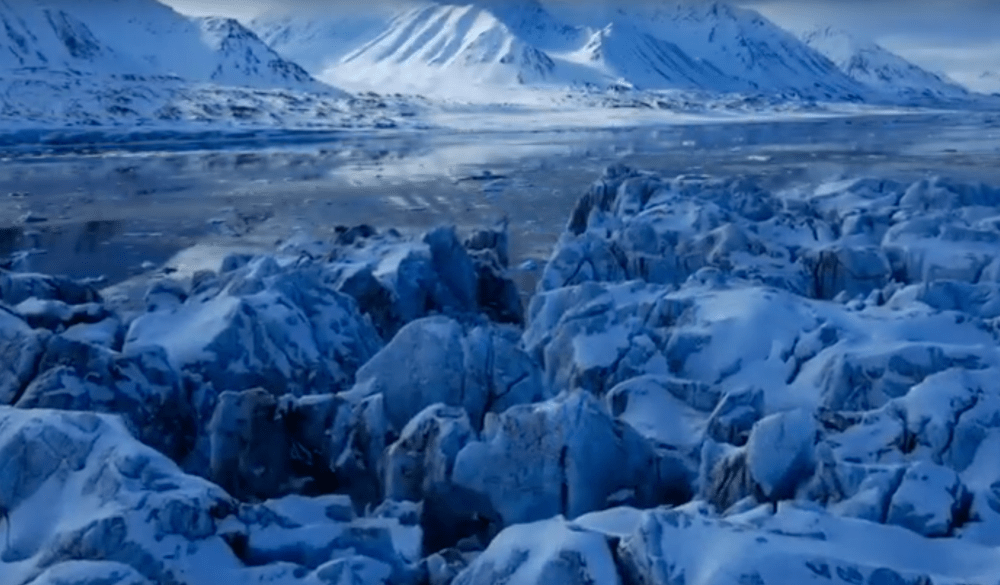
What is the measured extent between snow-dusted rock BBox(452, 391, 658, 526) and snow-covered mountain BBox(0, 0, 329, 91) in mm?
101359

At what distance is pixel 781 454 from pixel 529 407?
1.96m

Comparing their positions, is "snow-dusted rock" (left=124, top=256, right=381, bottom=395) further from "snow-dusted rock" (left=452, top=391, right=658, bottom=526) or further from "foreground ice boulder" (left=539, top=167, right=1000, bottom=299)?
"foreground ice boulder" (left=539, top=167, right=1000, bottom=299)

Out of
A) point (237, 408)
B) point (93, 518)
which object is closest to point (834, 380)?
point (237, 408)

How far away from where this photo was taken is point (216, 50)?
142750mm

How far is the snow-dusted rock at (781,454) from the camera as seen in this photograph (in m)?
7.57

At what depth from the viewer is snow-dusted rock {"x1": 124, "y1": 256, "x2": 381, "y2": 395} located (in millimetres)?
11023

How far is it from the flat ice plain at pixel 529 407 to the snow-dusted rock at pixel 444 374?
3cm

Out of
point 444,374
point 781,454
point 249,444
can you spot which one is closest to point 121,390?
point 249,444

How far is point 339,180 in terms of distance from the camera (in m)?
38.7

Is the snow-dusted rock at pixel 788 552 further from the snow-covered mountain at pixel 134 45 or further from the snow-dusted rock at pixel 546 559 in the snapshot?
the snow-covered mountain at pixel 134 45

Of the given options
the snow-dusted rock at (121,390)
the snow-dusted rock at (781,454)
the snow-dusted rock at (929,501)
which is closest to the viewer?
the snow-dusted rock at (929,501)

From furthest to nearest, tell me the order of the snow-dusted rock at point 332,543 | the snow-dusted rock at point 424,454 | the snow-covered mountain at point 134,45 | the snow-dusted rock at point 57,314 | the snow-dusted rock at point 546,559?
the snow-covered mountain at point 134,45 < the snow-dusted rock at point 57,314 < the snow-dusted rock at point 424,454 < the snow-dusted rock at point 332,543 < the snow-dusted rock at point 546,559

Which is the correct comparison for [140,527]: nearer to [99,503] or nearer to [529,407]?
[99,503]

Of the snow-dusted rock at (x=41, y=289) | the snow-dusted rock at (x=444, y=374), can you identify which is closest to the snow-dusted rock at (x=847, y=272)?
the snow-dusted rock at (x=444, y=374)
